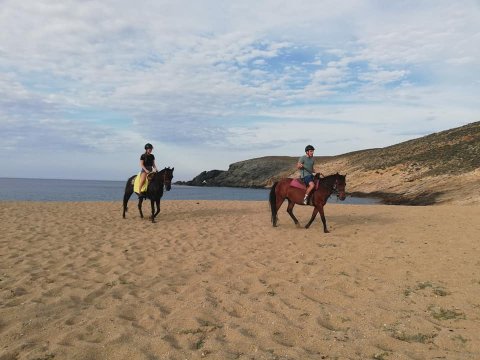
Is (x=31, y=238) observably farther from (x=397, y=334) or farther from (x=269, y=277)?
(x=397, y=334)

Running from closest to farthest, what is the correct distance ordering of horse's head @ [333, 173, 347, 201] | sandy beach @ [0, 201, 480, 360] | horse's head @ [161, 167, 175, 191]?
sandy beach @ [0, 201, 480, 360]
horse's head @ [333, 173, 347, 201]
horse's head @ [161, 167, 175, 191]

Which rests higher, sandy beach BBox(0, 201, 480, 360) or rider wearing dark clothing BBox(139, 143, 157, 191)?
rider wearing dark clothing BBox(139, 143, 157, 191)

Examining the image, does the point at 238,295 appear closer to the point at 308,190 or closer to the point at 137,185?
the point at 308,190

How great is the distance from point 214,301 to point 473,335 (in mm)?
3422

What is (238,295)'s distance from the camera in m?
5.94

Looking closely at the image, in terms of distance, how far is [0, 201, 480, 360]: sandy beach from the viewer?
13.6 feet

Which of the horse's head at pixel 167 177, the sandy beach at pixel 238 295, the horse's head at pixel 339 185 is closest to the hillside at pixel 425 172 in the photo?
the horse's head at pixel 339 185

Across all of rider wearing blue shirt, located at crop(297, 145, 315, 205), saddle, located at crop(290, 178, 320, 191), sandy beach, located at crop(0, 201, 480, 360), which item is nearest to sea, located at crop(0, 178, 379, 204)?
saddle, located at crop(290, 178, 320, 191)

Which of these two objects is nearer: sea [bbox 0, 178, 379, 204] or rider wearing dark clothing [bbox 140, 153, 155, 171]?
rider wearing dark clothing [bbox 140, 153, 155, 171]

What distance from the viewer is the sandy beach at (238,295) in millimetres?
4160

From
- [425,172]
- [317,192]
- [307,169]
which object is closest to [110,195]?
[425,172]

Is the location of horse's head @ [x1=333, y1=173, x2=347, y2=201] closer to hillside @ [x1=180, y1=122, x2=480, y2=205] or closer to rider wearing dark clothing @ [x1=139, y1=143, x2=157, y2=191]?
rider wearing dark clothing @ [x1=139, y1=143, x2=157, y2=191]

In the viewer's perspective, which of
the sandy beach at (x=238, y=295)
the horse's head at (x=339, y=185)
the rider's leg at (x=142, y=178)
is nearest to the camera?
the sandy beach at (x=238, y=295)

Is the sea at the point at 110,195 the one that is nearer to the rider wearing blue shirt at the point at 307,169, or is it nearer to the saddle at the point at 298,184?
the saddle at the point at 298,184
